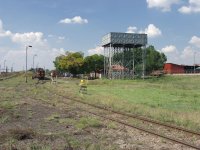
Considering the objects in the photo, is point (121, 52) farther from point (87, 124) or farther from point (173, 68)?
point (87, 124)

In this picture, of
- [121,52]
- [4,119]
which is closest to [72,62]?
[121,52]

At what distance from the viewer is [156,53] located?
512 feet

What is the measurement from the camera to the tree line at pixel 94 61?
130625 mm

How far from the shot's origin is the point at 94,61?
15462 cm

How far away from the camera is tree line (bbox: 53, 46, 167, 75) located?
429 ft

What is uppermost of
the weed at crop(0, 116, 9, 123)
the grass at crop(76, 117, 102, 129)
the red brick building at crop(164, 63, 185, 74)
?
the red brick building at crop(164, 63, 185, 74)

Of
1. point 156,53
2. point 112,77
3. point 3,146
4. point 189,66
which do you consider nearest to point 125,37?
point 112,77

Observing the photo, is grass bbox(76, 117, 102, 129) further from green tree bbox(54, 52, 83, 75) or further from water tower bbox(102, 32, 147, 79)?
green tree bbox(54, 52, 83, 75)

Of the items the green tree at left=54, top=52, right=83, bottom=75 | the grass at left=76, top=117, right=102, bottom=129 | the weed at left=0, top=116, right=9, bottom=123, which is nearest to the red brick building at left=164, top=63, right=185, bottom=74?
the green tree at left=54, top=52, right=83, bottom=75

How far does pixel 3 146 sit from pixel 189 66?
539 feet

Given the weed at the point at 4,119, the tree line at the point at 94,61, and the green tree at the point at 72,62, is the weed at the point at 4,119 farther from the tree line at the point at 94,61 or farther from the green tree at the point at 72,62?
the green tree at the point at 72,62

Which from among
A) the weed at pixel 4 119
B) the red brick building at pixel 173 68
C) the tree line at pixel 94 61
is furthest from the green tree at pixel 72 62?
the weed at pixel 4 119

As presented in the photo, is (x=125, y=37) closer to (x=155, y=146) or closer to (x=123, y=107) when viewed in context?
(x=123, y=107)

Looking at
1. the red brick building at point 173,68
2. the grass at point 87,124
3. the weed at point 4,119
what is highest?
the red brick building at point 173,68
